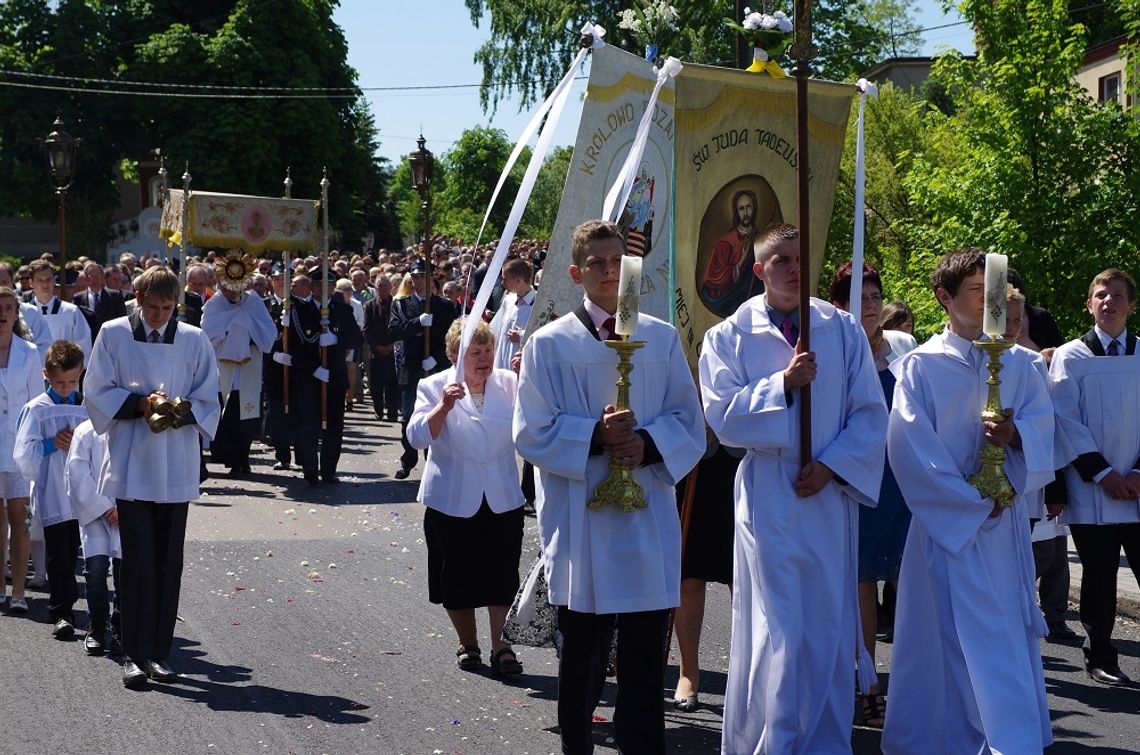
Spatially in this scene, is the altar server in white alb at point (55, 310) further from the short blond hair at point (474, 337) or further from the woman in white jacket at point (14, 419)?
the short blond hair at point (474, 337)

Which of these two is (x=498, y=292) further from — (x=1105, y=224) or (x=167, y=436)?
(x=167, y=436)

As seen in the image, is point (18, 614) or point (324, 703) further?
point (18, 614)

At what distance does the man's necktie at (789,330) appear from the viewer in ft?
21.1

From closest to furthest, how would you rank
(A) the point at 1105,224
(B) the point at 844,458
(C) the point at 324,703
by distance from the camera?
(B) the point at 844,458
(C) the point at 324,703
(A) the point at 1105,224

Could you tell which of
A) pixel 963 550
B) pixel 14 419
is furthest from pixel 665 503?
pixel 14 419

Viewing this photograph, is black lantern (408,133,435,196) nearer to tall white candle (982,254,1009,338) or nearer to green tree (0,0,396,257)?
tall white candle (982,254,1009,338)

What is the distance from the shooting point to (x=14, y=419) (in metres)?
10.2

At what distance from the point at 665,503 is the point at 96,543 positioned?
3972mm

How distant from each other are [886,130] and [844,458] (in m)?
21.0

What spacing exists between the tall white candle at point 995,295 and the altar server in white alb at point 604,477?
1176mm

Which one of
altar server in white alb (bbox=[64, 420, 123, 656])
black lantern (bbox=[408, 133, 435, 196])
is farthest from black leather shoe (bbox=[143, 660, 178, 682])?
black lantern (bbox=[408, 133, 435, 196])

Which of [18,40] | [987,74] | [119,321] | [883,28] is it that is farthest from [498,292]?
[883,28]


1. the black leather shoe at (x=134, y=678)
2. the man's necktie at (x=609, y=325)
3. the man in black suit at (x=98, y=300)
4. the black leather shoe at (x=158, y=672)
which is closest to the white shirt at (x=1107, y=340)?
the man's necktie at (x=609, y=325)

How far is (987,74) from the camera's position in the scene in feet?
45.6
